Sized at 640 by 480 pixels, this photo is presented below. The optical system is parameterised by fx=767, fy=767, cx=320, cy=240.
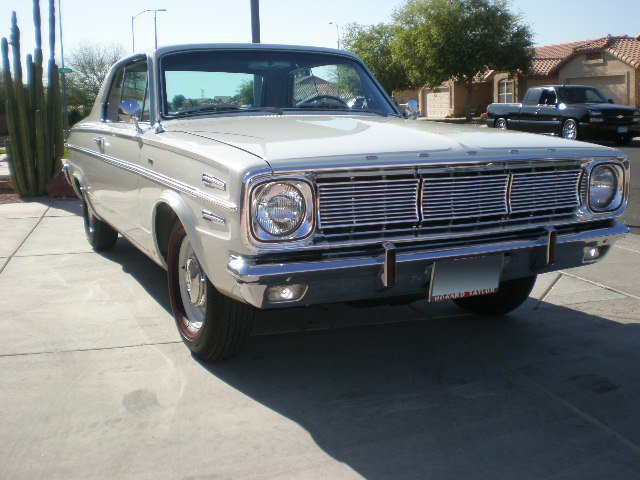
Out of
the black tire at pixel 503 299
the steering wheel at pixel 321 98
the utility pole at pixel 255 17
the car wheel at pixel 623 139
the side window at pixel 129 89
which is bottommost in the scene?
the black tire at pixel 503 299

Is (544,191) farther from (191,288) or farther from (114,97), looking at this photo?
(114,97)

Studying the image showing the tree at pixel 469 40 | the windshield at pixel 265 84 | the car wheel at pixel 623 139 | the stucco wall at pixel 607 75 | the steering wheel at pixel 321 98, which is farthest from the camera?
the tree at pixel 469 40

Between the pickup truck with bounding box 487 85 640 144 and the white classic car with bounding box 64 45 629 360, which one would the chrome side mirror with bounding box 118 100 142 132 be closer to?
the white classic car with bounding box 64 45 629 360

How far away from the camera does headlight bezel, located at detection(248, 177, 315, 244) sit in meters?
3.20

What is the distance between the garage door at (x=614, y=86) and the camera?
37062 mm

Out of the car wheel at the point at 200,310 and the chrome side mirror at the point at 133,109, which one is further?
the chrome side mirror at the point at 133,109

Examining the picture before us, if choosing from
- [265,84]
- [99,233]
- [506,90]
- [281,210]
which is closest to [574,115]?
[99,233]

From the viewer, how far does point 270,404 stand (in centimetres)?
354

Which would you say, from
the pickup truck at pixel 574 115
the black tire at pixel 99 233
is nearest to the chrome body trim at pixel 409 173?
the black tire at pixel 99 233

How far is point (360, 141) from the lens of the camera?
11.8 ft

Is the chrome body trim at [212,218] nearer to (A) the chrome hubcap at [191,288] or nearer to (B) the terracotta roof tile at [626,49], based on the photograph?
(A) the chrome hubcap at [191,288]

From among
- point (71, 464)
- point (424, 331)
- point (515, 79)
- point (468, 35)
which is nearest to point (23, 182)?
point (424, 331)

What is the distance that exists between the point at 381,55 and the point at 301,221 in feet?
164

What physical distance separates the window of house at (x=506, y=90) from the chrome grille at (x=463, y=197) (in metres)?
41.7
